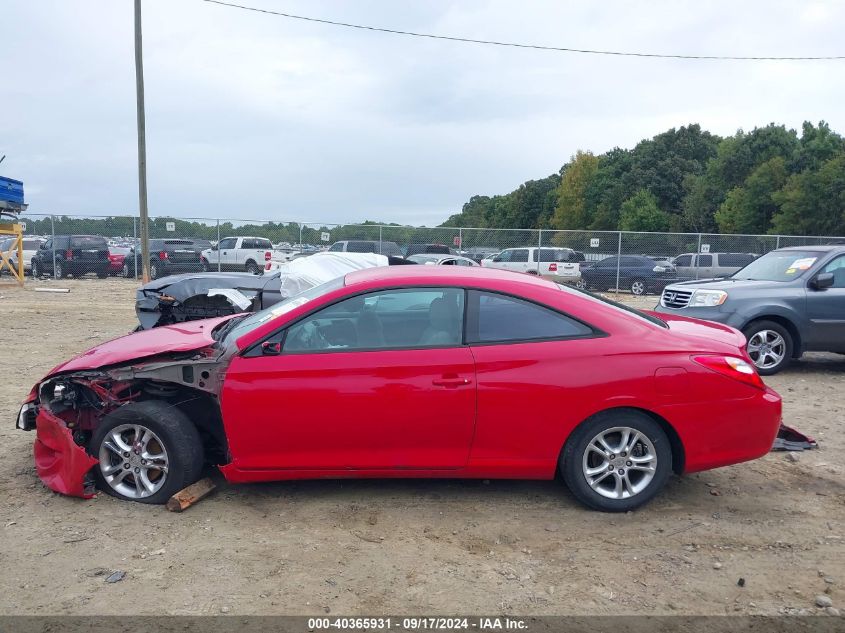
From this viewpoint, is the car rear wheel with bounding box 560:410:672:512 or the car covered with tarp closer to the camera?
the car rear wheel with bounding box 560:410:672:512

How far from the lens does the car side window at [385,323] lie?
431cm

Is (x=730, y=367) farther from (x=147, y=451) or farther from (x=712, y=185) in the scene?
(x=712, y=185)

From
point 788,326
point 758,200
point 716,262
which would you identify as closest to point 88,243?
point 716,262

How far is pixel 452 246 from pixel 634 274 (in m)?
6.25

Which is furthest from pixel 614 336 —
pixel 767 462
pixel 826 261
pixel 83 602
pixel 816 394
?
pixel 826 261

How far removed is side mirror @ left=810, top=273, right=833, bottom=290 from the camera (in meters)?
8.54

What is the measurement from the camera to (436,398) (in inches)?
163

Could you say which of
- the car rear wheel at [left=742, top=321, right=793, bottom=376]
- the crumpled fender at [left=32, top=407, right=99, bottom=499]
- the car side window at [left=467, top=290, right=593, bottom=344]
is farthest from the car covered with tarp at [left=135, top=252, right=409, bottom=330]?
the car rear wheel at [left=742, top=321, right=793, bottom=376]

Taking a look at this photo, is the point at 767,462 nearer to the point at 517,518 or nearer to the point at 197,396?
the point at 517,518

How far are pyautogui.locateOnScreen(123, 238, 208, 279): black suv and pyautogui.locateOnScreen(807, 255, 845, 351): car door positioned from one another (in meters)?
19.5

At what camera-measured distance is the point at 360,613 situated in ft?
10.7

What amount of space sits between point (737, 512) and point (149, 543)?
3574 mm

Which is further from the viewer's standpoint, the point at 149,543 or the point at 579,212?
the point at 579,212

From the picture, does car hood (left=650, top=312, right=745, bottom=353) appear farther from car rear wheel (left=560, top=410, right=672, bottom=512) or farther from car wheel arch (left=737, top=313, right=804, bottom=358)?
car wheel arch (left=737, top=313, right=804, bottom=358)
